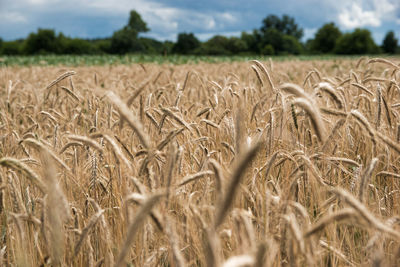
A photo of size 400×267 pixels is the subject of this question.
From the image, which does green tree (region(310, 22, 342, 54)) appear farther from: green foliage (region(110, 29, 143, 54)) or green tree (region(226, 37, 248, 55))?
green foliage (region(110, 29, 143, 54))

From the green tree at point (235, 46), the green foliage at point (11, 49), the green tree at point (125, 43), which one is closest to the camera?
the green tree at point (125, 43)

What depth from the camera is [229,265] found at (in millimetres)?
641

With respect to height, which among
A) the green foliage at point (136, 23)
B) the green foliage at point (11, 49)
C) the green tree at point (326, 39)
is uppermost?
the green foliage at point (136, 23)

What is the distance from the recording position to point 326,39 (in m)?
102

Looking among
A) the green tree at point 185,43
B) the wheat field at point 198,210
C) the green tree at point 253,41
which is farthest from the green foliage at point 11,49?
the wheat field at point 198,210

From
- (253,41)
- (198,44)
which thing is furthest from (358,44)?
(198,44)

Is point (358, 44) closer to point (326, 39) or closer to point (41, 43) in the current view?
point (326, 39)

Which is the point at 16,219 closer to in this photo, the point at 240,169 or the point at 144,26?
the point at 240,169

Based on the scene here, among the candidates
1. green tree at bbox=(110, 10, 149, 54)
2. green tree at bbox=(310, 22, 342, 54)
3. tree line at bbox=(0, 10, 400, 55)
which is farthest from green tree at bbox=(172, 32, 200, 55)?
green tree at bbox=(310, 22, 342, 54)

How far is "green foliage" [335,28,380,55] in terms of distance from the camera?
281 ft

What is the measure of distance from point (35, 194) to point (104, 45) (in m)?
85.7

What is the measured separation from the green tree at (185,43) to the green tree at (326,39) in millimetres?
44350

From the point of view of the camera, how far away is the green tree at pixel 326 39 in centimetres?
10062

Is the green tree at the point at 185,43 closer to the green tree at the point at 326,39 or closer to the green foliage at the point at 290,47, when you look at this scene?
the green foliage at the point at 290,47
